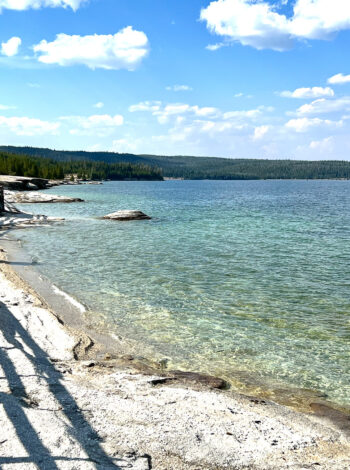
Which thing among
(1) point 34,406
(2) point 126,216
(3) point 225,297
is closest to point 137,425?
(1) point 34,406

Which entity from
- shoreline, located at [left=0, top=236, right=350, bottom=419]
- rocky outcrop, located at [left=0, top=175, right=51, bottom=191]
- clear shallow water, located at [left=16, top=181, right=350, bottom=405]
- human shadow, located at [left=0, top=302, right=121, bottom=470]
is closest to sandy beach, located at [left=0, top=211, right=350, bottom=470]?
human shadow, located at [left=0, top=302, right=121, bottom=470]

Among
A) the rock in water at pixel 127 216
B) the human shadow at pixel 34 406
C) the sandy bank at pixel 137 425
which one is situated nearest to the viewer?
the human shadow at pixel 34 406

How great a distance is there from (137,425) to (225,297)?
978 cm

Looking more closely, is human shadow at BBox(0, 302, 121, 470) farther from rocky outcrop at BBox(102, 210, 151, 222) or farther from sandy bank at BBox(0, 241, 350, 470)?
rocky outcrop at BBox(102, 210, 151, 222)

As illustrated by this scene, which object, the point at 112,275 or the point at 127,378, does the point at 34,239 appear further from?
the point at 127,378

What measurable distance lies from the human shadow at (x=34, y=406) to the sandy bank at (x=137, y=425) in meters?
0.02

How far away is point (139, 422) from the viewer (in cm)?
675

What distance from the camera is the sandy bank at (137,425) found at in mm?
5738

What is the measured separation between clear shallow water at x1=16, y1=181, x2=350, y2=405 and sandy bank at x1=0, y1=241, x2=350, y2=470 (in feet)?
6.23

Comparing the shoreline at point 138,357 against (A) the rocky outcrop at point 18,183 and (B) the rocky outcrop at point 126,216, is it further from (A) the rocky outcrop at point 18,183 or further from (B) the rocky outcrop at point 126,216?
(A) the rocky outcrop at point 18,183

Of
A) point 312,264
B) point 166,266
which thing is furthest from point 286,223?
point 166,266

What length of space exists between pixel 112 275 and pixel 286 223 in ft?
95.9

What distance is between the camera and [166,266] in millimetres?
21562

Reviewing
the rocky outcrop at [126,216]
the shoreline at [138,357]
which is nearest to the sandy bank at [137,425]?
the shoreline at [138,357]
